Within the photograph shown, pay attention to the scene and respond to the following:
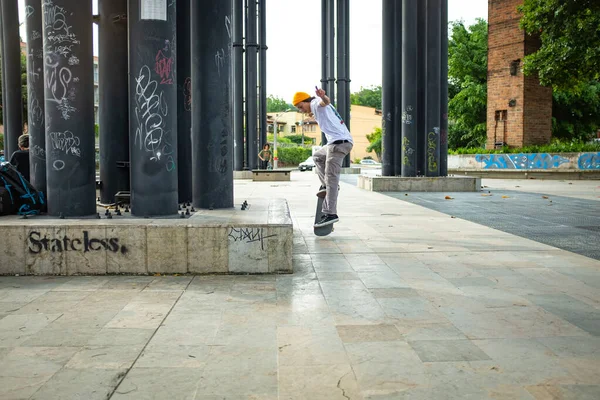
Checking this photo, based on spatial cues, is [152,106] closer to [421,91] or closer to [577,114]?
[421,91]

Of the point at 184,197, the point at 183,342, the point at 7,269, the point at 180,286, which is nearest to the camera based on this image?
the point at 183,342

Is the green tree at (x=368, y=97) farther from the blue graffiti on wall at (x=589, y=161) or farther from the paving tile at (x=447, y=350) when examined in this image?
the paving tile at (x=447, y=350)

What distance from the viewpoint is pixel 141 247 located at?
19.4 feet

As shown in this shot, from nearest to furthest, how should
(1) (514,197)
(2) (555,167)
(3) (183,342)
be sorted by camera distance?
(3) (183,342)
(1) (514,197)
(2) (555,167)

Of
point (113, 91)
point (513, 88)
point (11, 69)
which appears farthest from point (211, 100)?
point (513, 88)

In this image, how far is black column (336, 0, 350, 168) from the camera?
37.6 meters

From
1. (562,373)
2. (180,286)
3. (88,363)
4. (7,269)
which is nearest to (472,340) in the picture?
(562,373)

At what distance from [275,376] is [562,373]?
5.29 feet

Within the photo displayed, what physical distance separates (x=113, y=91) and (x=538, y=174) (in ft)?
88.6

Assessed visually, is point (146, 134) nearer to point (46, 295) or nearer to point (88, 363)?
point (46, 295)

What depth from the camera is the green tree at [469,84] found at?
4281 cm

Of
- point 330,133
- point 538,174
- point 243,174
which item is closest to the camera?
point 330,133

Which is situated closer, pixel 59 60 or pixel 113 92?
pixel 59 60

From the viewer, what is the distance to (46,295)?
200 inches
